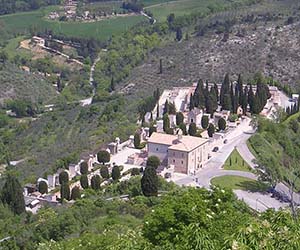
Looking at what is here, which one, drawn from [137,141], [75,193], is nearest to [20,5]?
[137,141]

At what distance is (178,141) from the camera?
41.3m

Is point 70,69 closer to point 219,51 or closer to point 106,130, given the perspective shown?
point 219,51

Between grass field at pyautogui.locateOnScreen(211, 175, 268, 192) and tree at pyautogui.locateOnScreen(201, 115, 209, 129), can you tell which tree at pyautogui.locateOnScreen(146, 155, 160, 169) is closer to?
grass field at pyautogui.locateOnScreen(211, 175, 268, 192)

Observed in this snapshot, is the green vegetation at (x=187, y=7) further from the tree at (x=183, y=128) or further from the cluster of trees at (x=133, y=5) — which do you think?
the tree at (x=183, y=128)

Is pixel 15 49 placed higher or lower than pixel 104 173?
lower

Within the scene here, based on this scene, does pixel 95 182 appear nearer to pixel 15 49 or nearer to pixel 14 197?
pixel 14 197

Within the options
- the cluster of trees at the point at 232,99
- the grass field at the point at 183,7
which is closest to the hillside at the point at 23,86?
the grass field at the point at 183,7

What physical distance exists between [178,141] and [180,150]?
1207mm

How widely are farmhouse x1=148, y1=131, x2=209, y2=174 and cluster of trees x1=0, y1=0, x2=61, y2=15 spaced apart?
272ft

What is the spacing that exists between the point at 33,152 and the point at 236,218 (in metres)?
41.6

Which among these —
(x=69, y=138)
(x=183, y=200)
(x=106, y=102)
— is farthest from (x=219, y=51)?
(x=183, y=200)

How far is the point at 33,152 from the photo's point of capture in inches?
2219

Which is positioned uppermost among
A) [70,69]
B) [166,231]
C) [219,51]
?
[166,231]

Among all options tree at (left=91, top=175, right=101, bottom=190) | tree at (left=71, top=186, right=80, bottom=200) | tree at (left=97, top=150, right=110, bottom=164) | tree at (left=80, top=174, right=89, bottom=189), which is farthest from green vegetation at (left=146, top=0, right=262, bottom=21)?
tree at (left=71, top=186, right=80, bottom=200)
